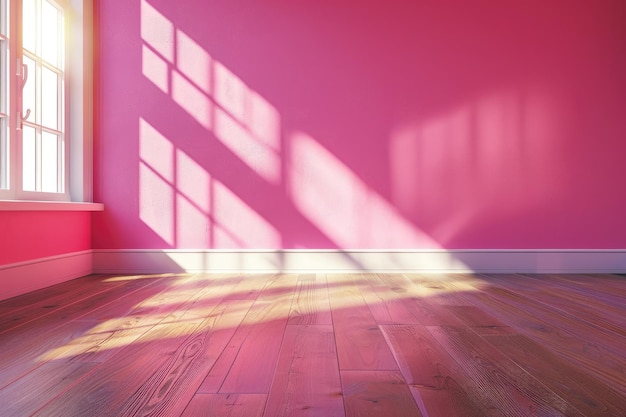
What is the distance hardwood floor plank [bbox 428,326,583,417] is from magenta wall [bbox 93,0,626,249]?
4.77 ft

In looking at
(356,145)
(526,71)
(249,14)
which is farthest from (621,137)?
(249,14)

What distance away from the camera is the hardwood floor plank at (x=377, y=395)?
0.83 meters

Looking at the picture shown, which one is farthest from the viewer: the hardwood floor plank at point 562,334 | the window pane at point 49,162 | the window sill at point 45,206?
the window pane at point 49,162

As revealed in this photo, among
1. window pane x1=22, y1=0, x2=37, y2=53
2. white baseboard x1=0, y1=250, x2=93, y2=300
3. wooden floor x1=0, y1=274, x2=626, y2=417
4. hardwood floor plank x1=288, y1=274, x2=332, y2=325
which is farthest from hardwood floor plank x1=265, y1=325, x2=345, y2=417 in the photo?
window pane x1=22, y1=0, x2=37, y2=53

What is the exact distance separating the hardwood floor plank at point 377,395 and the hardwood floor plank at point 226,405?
0.70 ft

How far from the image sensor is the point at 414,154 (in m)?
2.68

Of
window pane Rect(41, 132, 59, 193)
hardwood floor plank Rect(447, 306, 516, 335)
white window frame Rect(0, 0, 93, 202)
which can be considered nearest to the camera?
hardwood floor plank Rect(447, 306, 516, 335)

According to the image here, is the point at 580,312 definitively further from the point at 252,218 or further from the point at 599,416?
the point at 252,218

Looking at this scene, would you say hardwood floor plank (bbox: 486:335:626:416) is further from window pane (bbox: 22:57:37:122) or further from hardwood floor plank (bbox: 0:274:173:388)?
window pane (bbox: 22:57:37:122)

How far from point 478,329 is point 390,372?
1.85ft

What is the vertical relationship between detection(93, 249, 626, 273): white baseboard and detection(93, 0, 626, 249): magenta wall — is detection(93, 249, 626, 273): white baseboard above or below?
below

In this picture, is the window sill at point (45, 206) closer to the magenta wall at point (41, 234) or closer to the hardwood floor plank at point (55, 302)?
the magenta wall at point (41, 234)

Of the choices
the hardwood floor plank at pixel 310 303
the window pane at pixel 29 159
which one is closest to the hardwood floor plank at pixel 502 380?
the hardwood floor plank at pixel 310 303

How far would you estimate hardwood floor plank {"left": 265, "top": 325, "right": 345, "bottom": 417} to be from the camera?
2.75ft
